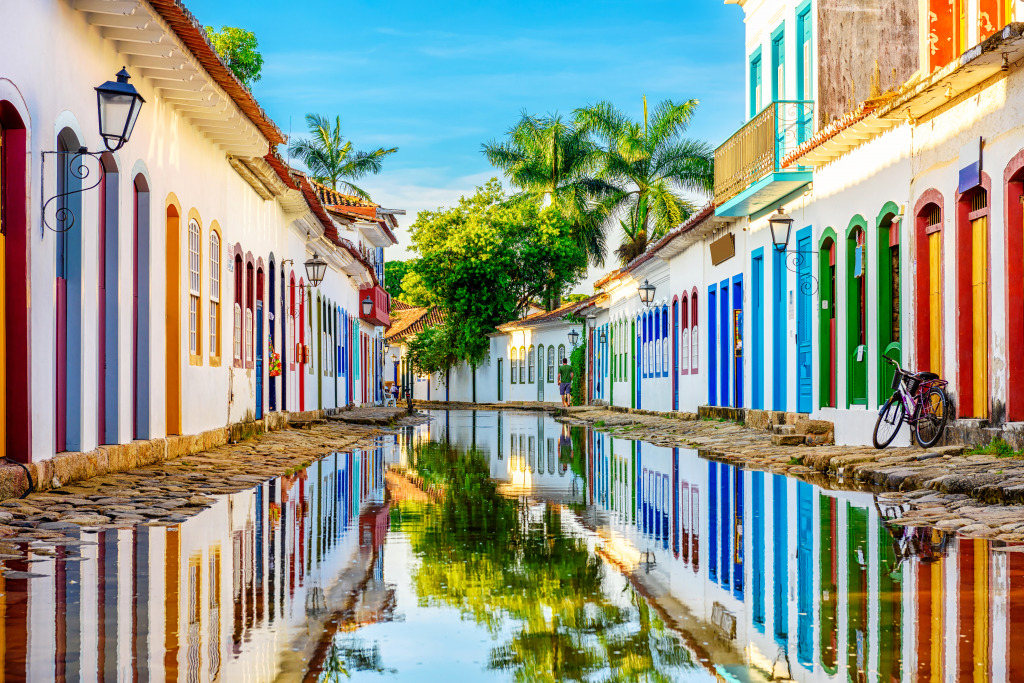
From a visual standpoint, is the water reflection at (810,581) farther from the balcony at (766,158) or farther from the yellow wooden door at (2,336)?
the balcony at (766,158)

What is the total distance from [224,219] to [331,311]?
1452 centimetres

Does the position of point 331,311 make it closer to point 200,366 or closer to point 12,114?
point 200,366

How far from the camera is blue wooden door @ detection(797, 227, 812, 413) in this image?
1908cm

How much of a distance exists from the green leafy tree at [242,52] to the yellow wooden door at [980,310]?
27510 mm

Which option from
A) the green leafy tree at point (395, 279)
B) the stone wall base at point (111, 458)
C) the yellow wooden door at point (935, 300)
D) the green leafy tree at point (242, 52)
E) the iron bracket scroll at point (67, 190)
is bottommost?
the stone wall base at point (111, 458)

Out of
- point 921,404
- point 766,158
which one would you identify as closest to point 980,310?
point 921,404

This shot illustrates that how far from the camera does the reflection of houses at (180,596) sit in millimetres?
3939

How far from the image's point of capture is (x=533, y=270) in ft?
179

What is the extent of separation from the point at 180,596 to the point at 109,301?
736cm

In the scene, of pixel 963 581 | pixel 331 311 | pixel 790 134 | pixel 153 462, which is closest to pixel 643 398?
pixel 331 311

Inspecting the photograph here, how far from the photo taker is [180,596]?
5152 mm

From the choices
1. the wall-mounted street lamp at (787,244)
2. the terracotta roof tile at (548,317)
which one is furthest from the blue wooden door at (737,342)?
the terracotta roof tile at (548,317)

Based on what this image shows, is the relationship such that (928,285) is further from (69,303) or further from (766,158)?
(69,303)

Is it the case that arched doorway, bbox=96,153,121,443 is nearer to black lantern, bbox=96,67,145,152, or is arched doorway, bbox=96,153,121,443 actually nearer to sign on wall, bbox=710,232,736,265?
black lantern, bbox=96,67,145,152
